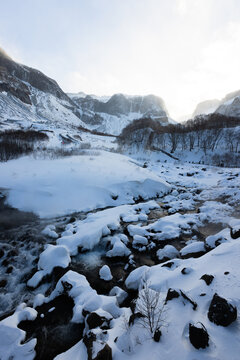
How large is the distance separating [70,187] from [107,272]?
593 cm

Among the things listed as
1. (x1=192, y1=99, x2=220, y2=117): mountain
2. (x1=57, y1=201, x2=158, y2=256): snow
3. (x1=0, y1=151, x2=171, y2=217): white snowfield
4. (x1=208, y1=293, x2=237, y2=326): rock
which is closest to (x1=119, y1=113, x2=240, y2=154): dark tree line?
(x1=0, y1=151, x2=171, y2=217): white snowfield

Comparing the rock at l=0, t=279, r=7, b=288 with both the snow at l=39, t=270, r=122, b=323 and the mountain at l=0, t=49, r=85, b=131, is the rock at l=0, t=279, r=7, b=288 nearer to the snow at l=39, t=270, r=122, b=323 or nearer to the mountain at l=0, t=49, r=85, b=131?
the snow at l=39, t=270, r=122, b=323

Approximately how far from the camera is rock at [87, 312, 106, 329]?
2598 millimetres

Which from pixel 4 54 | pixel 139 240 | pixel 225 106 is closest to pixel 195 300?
pixel 139 240

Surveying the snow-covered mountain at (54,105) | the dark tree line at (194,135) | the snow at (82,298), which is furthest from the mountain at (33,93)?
the snow at (82,298)

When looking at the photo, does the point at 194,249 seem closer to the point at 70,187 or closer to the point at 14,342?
the point at 14,342

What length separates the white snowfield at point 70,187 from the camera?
777cm

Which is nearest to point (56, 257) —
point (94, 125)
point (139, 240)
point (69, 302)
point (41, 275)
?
point (41, 275)

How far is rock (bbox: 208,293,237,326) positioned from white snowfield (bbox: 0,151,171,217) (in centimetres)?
665

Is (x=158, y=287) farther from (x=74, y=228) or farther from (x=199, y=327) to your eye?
(x=74, y=228)

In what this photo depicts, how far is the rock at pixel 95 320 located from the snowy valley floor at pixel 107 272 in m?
0.01

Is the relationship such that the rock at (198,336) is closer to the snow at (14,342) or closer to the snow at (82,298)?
the snow at (82,298)

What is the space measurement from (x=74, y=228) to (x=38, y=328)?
3.37 m

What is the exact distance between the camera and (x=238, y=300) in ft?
6.99
